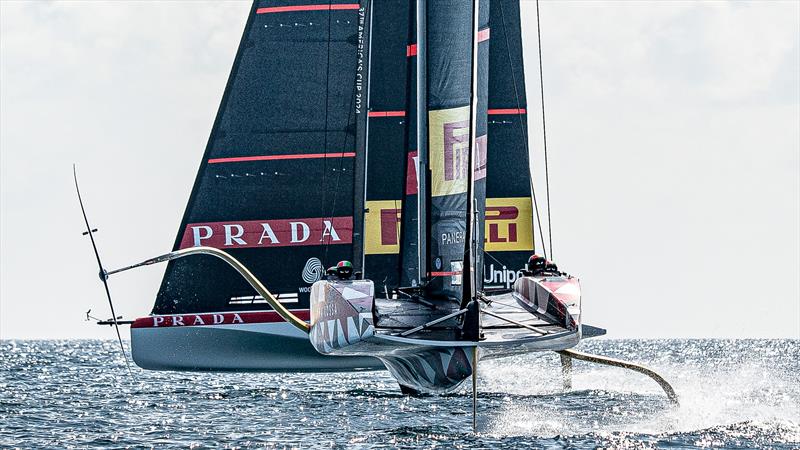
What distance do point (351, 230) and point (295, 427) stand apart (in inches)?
239

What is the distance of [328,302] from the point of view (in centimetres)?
1537

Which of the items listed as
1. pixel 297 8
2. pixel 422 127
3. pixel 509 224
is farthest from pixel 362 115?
pixel 422 127

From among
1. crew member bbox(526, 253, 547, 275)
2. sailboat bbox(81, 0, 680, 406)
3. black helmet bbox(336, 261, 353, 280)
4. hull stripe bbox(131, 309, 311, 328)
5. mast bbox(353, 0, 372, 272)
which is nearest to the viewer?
black helmet bbox(336, 261, 353, 280)

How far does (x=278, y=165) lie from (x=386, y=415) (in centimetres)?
577

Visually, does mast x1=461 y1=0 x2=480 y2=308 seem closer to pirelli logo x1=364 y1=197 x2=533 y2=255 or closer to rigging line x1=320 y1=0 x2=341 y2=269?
pirelli logo x1=364 y1=197 x2=533 y2=255

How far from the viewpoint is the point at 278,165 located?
22891mm

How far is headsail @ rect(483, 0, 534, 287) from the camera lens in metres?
23.3

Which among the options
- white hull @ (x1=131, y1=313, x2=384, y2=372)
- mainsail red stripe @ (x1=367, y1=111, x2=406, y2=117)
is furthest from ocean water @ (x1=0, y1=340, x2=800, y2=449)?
mainsail red stripe @ (x1=367, y1=111, x2=406, y2=117)

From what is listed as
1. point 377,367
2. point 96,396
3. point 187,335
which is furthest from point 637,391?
point 96,396

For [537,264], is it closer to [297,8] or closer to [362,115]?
[362,115]

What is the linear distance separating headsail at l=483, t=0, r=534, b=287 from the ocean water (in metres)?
2.32

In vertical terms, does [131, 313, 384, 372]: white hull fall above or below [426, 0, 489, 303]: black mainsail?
below

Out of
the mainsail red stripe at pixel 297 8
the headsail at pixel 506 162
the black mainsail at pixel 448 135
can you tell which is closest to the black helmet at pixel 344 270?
the black mainsail at pixel 448 135

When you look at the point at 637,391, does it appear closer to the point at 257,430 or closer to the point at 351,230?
the point at 351,230
